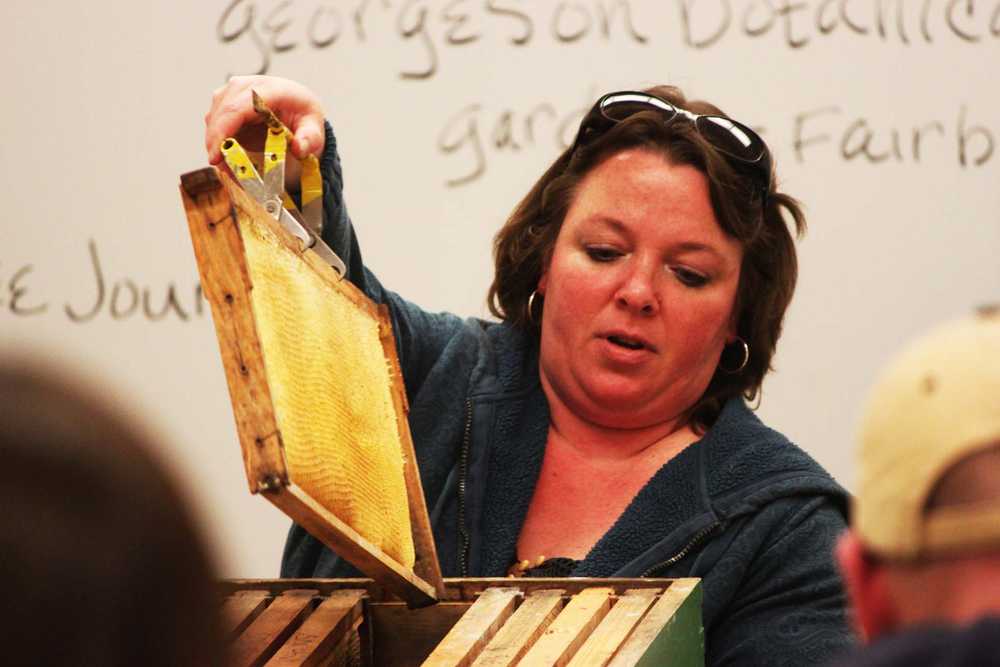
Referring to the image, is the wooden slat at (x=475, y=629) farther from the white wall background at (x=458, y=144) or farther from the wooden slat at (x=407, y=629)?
the white wall background at (x=458, y=144)

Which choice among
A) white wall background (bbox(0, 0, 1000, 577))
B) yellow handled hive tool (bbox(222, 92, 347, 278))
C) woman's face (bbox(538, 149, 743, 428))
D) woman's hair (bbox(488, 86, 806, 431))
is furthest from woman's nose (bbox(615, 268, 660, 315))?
white wall background (bbox(0, 0, 1000, 577))

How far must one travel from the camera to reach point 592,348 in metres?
2.06

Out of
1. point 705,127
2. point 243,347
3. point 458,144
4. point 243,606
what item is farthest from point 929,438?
point 458,144

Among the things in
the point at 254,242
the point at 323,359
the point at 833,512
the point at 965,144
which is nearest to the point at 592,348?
the point at 833,512

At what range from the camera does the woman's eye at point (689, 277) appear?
2.04 m

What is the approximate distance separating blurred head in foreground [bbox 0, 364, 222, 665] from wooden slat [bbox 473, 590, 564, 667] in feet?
2.76

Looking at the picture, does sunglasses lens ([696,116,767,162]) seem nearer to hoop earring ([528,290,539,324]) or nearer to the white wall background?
hoop earring ([528,290,539,324])

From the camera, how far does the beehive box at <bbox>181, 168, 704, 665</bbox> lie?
147 cm

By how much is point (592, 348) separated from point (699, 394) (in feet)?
0.55

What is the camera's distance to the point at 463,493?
6.65 feet

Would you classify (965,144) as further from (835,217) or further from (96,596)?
(96,596)

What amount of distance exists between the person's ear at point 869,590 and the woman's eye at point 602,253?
1.29 meters

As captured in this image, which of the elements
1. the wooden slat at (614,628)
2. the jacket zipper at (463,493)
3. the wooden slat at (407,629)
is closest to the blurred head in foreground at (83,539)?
the wooden slat at (614,628)

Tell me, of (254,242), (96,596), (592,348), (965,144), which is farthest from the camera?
(965,144)
